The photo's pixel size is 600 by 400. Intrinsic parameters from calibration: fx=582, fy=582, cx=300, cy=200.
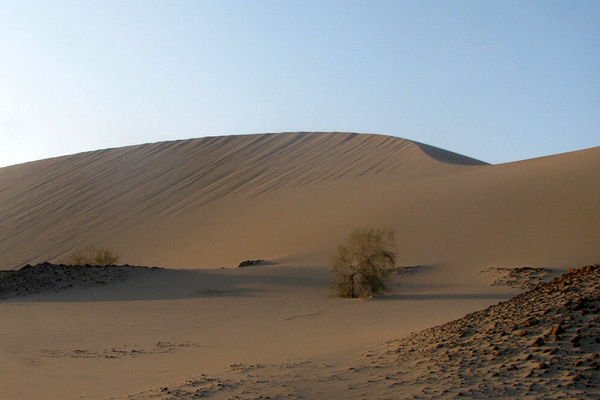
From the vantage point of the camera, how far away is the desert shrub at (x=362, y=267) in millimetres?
16812

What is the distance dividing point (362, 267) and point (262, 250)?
995 cm

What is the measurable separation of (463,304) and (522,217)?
1052 cm

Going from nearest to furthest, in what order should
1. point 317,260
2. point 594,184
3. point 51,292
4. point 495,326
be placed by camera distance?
1. point 495,326
2. point 51,292
3. point 317,260
4. point 594,184

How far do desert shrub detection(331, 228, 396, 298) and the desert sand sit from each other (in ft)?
1.91

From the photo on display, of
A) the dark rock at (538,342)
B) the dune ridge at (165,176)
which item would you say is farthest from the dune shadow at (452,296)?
the dune ridge at (165,176)

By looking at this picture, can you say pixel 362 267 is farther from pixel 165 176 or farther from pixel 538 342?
pixel 165 176

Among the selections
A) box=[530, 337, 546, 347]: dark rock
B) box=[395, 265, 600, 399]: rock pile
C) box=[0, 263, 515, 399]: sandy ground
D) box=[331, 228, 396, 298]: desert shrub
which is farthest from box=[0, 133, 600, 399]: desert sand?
box=[530, 337, 546, 347]: dark rock

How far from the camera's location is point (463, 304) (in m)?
13.3

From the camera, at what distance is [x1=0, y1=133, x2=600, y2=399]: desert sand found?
7473 millimetres

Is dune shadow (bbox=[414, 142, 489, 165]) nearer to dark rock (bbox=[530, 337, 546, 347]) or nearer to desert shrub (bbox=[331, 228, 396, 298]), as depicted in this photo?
desert shrub (bbox=[331, 228, 396, 298])

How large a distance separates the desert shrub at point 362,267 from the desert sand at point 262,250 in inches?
23.0

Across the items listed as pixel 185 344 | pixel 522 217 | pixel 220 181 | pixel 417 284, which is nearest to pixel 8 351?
pixel 185 344

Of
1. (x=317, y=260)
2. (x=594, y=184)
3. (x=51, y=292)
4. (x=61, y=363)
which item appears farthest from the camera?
(x=594, y=184)

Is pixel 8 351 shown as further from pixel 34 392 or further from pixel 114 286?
pixel 114 286
